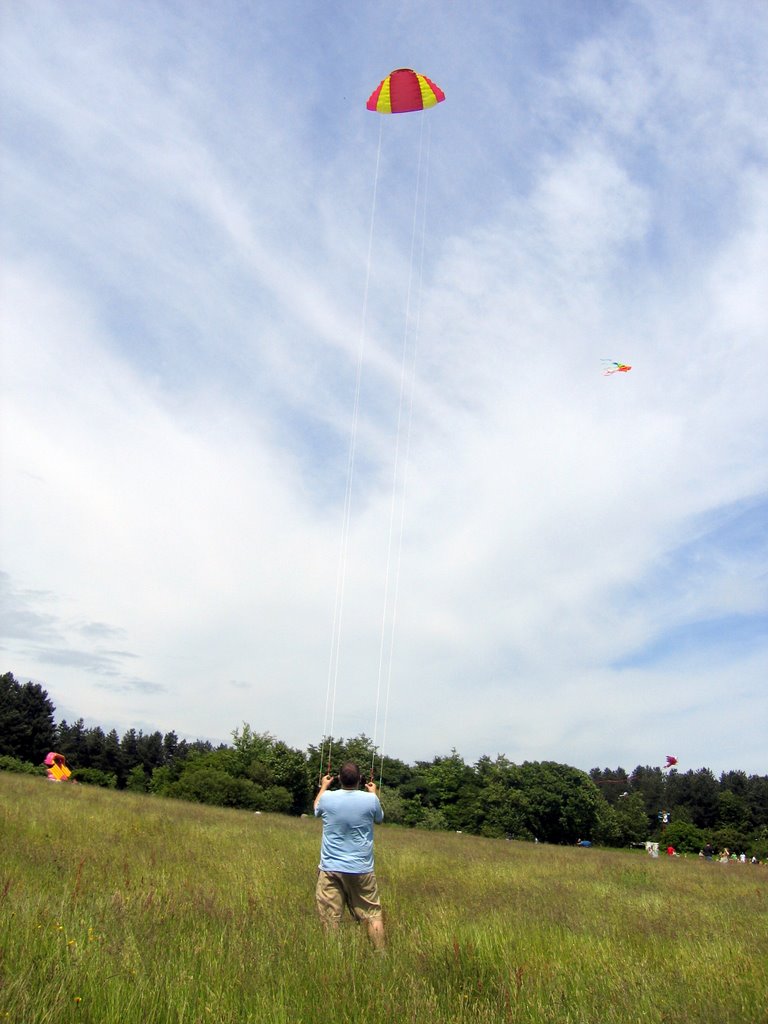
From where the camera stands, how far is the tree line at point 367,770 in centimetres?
4988

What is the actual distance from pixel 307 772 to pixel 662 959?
185 ft

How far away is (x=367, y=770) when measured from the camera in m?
67.6

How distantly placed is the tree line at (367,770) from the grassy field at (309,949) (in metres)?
27.6

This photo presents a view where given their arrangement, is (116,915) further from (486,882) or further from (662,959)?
(486,882)

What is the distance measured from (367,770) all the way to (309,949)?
66.3 m

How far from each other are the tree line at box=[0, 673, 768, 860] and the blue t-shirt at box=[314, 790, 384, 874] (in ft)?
98.0

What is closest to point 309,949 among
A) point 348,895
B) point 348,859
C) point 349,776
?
point 348,859

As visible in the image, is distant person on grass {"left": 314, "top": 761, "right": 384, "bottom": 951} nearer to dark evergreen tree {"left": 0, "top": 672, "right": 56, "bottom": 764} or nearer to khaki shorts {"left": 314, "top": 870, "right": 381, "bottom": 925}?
khaki shorts {"left": 314, "top": 870, "right": 381, "bottom": 925}

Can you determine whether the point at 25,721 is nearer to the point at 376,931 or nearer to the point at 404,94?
the point at 404,94

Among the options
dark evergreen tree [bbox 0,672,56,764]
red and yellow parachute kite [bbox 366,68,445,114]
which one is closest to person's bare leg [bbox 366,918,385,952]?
red and yellow parachute kite [bbox 366,68,445,114]

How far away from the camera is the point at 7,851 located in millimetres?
8133

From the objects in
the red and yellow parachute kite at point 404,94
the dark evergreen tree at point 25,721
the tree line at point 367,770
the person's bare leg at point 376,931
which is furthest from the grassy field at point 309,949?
the dark evergreen tree at point 25,721

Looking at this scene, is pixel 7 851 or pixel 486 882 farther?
pixel 486 882

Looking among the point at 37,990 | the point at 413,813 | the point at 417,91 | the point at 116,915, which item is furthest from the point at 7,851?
the point at 413,813
